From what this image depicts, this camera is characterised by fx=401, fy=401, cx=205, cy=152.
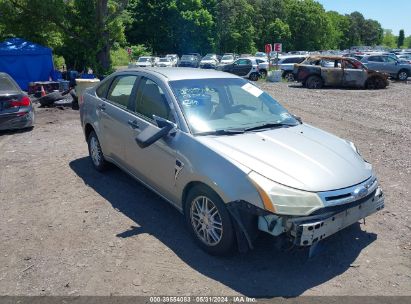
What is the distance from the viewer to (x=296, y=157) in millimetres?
→ 3633

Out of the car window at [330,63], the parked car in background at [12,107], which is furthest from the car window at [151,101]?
the car window at [330,63]

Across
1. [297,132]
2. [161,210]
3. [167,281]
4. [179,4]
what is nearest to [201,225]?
[167,281]

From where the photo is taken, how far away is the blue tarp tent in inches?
692

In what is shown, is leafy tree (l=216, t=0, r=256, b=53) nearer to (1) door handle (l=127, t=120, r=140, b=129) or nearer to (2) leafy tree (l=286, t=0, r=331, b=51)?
(2) leafy tree (l=286, t=0, r=331, b=51)

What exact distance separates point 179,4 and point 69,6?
35.2 metres

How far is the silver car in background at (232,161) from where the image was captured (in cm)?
326

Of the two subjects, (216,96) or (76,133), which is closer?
(216,96)

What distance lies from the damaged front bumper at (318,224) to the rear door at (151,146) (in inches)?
54.8

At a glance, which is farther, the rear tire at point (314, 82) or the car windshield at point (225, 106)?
the rear tire at point (314, 82)

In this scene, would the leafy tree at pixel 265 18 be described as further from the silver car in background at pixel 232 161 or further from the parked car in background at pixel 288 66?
the silver car in background at pixel 232 161

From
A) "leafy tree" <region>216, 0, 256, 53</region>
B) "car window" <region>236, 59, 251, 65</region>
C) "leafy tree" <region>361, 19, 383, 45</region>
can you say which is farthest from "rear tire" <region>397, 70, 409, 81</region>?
"leafy tree" <region>361, 19, 383, 45</region>

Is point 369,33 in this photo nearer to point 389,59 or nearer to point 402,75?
point 389,59

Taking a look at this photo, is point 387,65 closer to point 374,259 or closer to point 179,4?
point 374,259

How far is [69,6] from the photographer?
25.7 m
